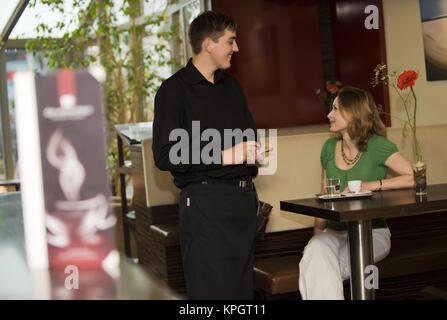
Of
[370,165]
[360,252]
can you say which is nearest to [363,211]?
[360,252]

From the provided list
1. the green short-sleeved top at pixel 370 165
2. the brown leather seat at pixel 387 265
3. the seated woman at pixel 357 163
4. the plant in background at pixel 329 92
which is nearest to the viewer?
the seated woman at pixel 357 163

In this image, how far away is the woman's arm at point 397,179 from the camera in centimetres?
311

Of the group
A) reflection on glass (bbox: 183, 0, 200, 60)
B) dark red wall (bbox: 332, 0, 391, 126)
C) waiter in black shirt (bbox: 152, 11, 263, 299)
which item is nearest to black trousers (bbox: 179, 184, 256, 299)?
waiter in black shirt (bbox: 152, 11, 263, 299)

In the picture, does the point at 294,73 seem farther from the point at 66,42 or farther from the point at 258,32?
the point at 66,42

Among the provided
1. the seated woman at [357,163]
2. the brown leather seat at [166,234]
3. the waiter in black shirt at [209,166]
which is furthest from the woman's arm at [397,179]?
the brown leather seat at [166,234]

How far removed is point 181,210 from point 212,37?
680 mm

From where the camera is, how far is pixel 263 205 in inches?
145

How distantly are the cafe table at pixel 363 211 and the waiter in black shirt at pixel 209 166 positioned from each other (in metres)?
0.32

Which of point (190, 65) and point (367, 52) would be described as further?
point (367, 52)

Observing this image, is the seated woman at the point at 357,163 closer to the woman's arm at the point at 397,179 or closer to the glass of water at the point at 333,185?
the woman's arm at the point at 397,179

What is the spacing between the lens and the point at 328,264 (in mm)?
2912

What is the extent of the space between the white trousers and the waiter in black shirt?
40cm

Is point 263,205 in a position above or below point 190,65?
below
